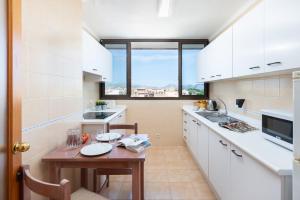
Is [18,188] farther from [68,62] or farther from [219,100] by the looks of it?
[219,100]

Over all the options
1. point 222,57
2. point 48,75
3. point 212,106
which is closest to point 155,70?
point 212,106

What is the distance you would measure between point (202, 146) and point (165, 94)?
1996 mm

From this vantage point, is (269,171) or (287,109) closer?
(269,171)

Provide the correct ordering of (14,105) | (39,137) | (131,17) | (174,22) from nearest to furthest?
A: (14,105) < (39,137) < (131,17) < (174,22)

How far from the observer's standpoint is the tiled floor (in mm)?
2434

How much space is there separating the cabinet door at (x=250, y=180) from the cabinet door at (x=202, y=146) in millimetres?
846

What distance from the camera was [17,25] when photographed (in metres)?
1.12

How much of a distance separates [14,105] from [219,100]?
3524 mm

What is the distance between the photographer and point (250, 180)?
56.3 inches

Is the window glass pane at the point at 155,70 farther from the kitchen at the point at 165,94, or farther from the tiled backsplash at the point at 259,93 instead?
the tiled backsplash at the point at 259,93

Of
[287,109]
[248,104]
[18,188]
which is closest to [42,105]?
[18,188]

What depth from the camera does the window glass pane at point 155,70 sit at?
182 inches

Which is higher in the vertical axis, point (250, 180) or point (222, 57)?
point (222, 57)

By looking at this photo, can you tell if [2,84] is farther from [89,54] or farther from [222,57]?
[222,57]
